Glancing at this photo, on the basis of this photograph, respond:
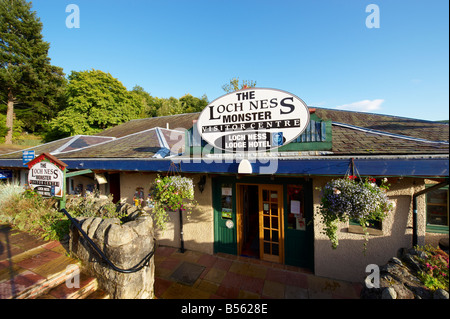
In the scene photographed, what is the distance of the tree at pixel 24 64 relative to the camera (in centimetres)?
1992

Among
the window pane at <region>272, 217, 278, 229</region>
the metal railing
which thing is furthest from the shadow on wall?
the metal railing

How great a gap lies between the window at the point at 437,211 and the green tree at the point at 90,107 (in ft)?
84.6

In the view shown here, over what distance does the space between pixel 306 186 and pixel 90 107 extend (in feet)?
82.9

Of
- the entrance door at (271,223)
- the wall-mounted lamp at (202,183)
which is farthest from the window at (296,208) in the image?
the wall-mounted lamp at (202,183)

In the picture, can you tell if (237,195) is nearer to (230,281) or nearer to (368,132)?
(230,281)

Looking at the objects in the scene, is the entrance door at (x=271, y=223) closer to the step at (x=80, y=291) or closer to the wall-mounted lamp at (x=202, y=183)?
the wall-mounted lamp at (x=202, y=183)

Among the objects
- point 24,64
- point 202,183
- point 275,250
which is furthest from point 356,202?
point 24,64

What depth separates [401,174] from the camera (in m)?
3.25

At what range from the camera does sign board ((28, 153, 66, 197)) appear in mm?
4469

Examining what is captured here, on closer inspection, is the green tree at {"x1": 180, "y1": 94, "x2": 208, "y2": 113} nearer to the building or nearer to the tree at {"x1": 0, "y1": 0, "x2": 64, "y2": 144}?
the tree at {"x1": 0, "y1": 0, "x2": 64, "y2": 144}

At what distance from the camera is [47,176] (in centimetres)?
464

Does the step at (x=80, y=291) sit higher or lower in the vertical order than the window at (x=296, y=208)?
lower

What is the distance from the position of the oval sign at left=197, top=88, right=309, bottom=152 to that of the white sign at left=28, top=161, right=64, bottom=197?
3.70m

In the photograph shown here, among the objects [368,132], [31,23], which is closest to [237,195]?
[368,132]
